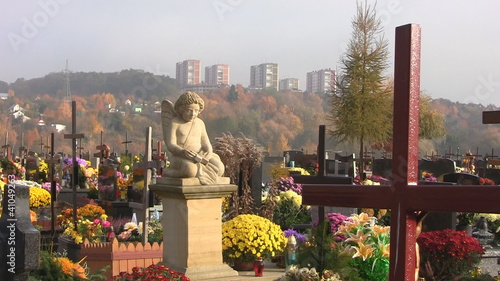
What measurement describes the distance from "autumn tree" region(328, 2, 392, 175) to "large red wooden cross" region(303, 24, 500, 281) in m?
29.0

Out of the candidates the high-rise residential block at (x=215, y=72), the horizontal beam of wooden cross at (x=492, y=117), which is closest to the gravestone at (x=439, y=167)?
the horizontal beam of wooden cross at (x=492, y=117)

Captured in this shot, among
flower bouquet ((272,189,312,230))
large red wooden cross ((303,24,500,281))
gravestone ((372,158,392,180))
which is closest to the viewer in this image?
large red wooden cross ((303,24,500,281))

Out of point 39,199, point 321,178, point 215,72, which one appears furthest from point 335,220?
point 215,72

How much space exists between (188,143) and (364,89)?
22.4 metres

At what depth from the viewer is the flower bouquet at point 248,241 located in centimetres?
1035

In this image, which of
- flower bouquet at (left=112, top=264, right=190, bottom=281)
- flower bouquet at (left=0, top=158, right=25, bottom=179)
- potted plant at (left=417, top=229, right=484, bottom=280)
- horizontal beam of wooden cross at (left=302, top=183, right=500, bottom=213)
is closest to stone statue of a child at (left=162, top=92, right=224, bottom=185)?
flower bouquet at (left=112, top=264, right=190, bottom=281)

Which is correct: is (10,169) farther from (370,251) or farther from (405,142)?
(405,142)

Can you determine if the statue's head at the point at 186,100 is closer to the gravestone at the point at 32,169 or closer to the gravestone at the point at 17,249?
the gravestone at the point at 17,249

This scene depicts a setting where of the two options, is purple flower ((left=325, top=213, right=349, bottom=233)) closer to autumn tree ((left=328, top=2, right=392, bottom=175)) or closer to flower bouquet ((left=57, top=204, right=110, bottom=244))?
flower bouquet ((left=57, top=204, right=110, bottom=244))

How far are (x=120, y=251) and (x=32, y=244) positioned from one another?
7.00m

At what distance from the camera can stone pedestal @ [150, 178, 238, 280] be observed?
30.8 feet

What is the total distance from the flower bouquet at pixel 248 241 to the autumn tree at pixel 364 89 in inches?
827

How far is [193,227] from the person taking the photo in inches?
371

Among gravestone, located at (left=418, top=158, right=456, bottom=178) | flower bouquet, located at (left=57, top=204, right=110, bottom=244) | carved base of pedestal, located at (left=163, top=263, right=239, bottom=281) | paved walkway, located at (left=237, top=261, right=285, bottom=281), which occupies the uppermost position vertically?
gravestone, located at (left=418, top=158, right=456, bottom=178)
